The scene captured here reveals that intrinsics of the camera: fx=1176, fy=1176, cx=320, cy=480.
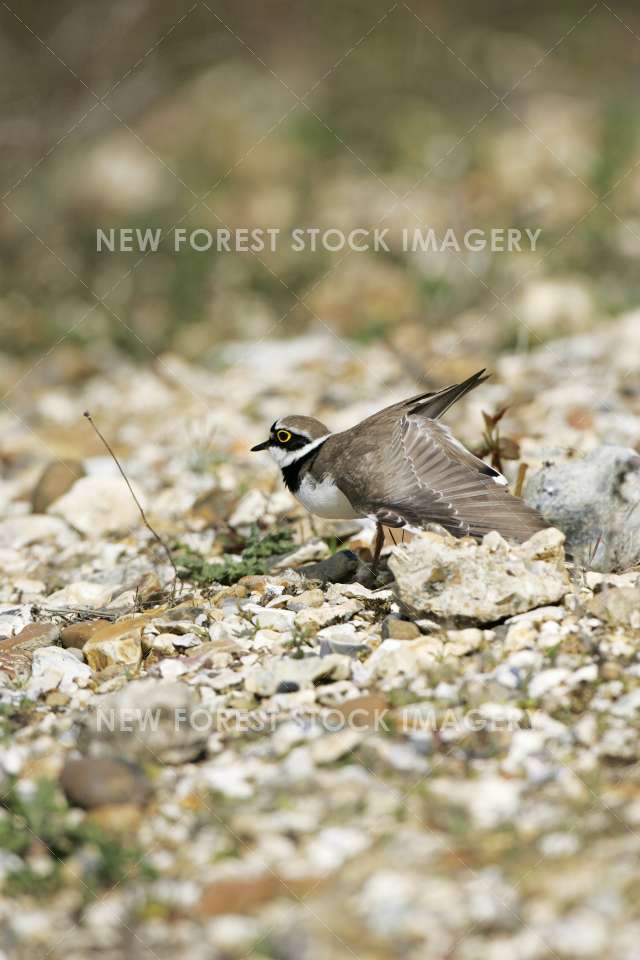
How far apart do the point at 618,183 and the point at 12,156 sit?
6.51 meters

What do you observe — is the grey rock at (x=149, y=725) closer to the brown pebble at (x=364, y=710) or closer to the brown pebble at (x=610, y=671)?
the brown pebble at (x=364, y=710)

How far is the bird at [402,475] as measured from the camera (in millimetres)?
5258

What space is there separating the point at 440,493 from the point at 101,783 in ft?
7.48

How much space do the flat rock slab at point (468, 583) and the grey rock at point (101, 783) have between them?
1433 millimetres

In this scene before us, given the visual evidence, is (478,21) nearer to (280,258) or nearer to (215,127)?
(215,127)

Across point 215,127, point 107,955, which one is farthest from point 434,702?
point 215,127

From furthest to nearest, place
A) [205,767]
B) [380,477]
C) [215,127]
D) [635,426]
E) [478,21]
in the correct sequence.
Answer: [478,21]
[215,127]
[635,426]
[380,477]
[205,767]

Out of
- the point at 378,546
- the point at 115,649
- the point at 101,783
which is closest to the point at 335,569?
the point at 378,546

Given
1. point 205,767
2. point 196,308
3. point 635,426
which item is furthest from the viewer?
point 196,308

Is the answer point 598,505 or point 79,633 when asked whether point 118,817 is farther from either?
point 598,505

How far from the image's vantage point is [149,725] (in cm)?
412

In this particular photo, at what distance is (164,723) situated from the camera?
415 centimetres

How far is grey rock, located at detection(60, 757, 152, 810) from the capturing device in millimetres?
3773

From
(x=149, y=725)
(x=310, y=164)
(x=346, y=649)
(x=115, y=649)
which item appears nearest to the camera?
(x=149, y=725)
